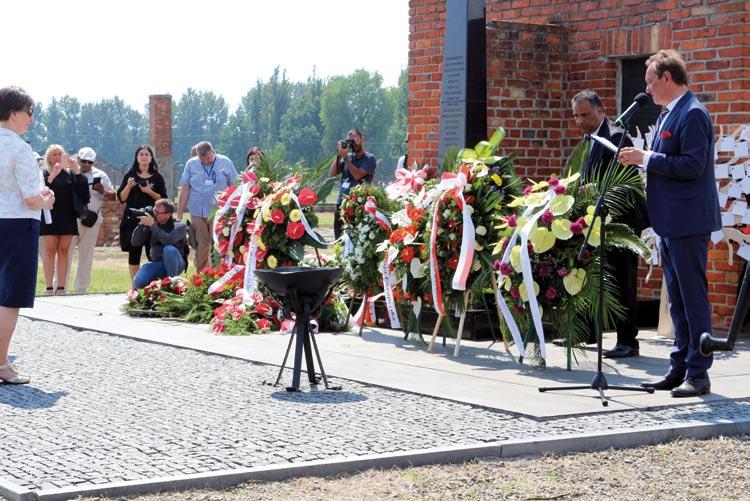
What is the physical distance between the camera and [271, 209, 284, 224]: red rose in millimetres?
11766

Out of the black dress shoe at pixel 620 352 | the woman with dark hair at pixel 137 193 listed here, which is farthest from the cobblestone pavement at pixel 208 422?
the woman with dark hair at pixel 137 193

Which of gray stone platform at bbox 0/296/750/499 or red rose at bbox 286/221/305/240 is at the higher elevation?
red rose at bbox 286/221/305/240

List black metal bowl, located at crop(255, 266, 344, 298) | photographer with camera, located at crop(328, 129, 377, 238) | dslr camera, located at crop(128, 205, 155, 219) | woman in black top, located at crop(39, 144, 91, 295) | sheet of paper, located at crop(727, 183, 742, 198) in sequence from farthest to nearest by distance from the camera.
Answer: photographer with camera, located at crop(328, 129, 377, 238) → woman in black top, located at crop(39, 144, 91, 295) → dslr camera, located at crop(128, 205, 155, 219) → sheet of paper, located at crop(727, 183, 742, 198) → black metal bowl, located at crop(255, 266, 344, 298)

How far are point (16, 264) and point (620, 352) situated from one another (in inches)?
179

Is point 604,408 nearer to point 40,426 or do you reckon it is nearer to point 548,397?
point 548,397

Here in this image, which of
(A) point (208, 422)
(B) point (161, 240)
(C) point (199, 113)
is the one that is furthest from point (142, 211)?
(C) point (199, 113)

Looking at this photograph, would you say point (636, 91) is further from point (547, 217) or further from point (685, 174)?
point (685, 174)

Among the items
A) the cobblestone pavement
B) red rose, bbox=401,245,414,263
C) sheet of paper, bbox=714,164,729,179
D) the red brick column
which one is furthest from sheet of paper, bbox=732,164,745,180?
the red brick column

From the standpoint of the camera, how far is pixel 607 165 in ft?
31.5

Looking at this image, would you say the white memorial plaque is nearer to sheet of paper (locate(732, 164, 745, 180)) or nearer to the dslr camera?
sheet of paper (locate(732, 164, 745, 180))

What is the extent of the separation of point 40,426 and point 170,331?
4557 millimetres

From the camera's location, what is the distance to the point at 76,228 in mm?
15312

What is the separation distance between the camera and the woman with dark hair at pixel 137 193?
1496cm

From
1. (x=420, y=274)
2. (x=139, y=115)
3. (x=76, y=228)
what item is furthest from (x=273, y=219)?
(x=139, y=115)
